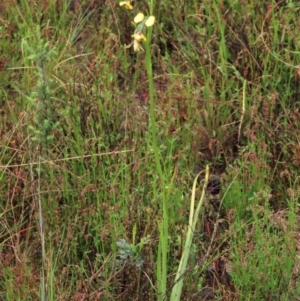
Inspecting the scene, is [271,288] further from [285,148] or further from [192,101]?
[192,101]

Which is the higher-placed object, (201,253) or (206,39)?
(206,39)

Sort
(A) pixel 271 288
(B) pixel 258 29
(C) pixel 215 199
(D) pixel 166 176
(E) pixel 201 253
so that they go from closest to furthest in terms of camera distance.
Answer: (A) pixel 271 288 → (E) pixel 201 253 → (D) pixel 166 176 → (C) pixel 215 199 → (B) pixel 258 29

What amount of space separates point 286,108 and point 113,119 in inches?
28.7

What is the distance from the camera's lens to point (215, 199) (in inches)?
113

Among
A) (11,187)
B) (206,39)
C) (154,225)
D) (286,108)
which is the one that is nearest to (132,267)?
(154,225)

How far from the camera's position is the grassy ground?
94.9 inches

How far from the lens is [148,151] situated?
2777 mm

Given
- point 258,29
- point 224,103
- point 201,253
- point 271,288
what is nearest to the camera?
point 271,288

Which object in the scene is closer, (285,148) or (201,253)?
(201,253)

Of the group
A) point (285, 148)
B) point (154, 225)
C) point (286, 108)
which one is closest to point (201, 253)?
point (154, 225)

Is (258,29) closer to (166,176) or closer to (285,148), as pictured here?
(285,148)

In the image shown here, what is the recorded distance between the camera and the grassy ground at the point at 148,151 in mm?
2410

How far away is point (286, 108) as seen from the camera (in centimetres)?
314

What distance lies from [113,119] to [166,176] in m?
0.44
